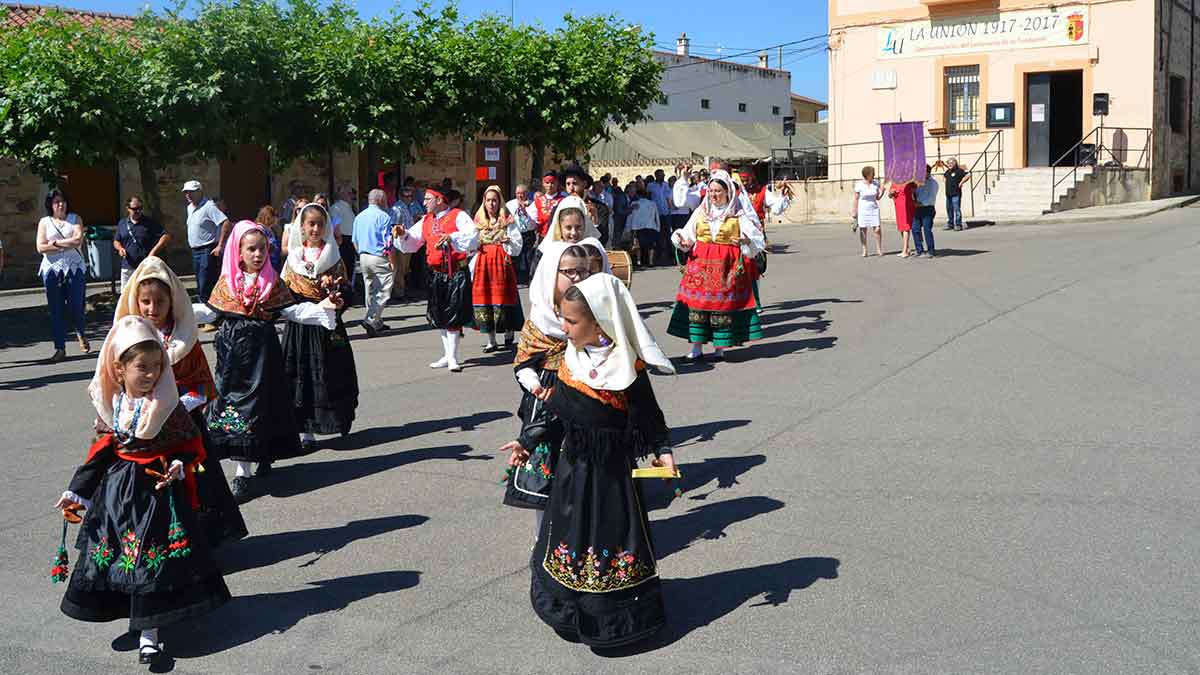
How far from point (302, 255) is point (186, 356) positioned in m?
2.45

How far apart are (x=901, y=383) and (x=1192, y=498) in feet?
11.6

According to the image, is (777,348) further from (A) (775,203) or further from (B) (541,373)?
(B) (541,373)

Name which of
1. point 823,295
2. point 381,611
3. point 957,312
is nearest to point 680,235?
point 957,312

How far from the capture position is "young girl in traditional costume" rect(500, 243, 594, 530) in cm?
552

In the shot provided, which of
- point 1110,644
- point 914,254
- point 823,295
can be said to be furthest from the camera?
point 914,254

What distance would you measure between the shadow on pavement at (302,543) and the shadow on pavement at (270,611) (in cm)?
41

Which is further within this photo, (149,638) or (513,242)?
(513,242)

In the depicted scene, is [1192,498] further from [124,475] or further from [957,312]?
[957,312]

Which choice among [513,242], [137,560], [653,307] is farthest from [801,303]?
[137,560]

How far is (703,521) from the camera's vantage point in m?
6.48

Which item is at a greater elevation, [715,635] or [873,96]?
[873,96]

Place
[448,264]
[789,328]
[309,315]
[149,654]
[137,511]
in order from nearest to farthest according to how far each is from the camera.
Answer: [149,654] < [137,511] < [309,315] < [448,264] < [789,328]

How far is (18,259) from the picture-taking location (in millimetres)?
20906

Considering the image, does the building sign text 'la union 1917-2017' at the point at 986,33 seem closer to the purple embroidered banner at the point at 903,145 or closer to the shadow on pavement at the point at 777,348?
the purple embroidered banner at the point at 903,145
